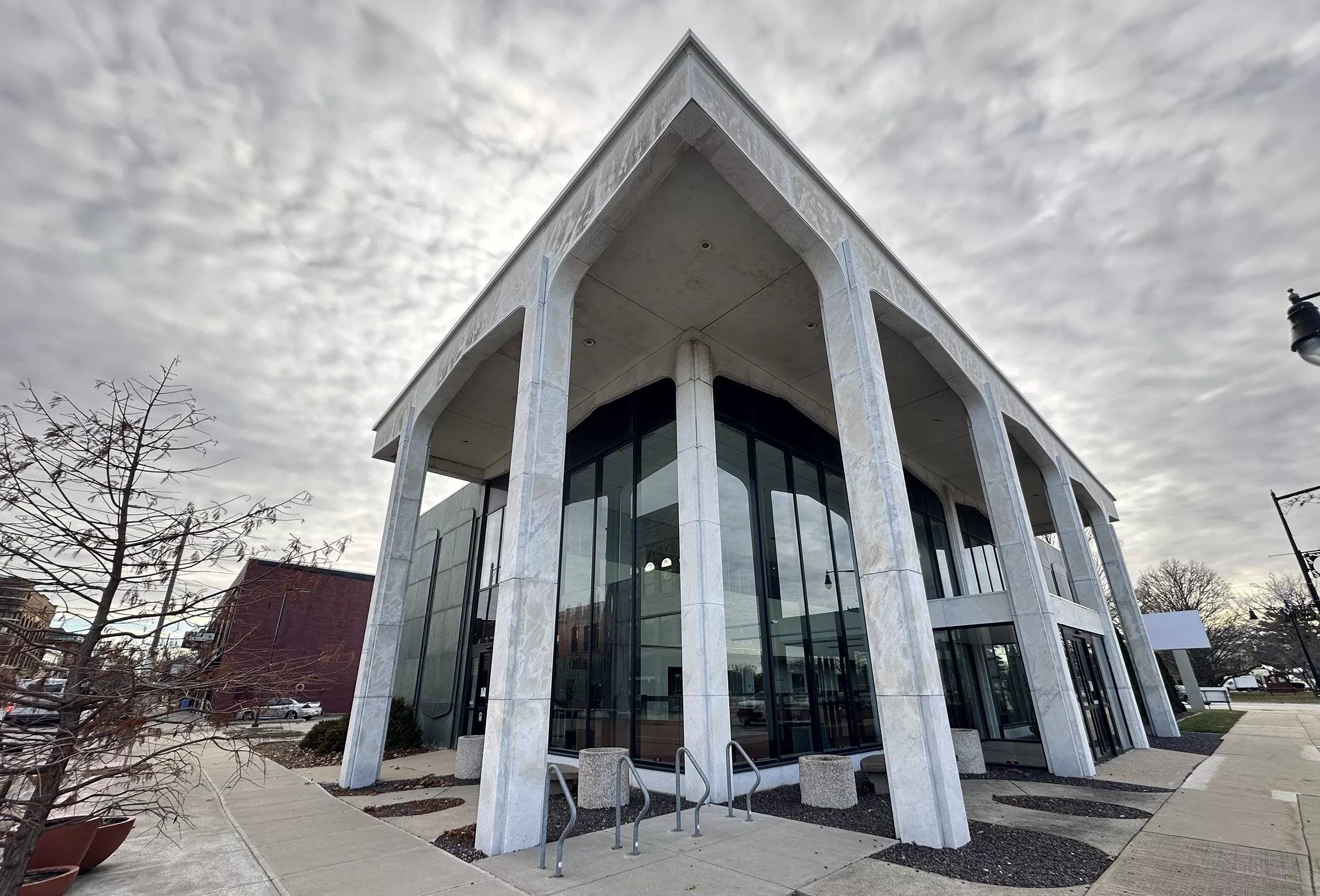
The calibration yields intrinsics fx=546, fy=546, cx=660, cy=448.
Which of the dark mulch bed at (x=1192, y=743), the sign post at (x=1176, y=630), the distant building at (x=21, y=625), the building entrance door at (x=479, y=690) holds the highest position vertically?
the sign post at (x=1176, y=630)

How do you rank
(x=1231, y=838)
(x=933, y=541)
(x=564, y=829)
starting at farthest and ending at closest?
(x=933, y=541) < (x=1231, y=838) < (x=564, y=829)

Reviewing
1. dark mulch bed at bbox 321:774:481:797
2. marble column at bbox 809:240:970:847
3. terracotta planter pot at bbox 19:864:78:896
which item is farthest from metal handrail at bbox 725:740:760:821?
terracotta planter pot at bbox 19:864:78:896

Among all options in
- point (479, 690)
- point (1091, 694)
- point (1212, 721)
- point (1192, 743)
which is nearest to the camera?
point (1091, 694)

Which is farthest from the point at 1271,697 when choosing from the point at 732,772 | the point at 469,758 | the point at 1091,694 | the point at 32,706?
the point at 32,706

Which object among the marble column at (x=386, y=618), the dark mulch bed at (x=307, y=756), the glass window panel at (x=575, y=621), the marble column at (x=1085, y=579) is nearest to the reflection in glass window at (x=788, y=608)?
the glass window panel at (x=575, y=621)

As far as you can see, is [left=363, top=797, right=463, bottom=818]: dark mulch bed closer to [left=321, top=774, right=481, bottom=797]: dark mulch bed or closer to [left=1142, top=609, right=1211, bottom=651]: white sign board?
[left=321, top=774, right=481, bottom=797]: dark mulch bed

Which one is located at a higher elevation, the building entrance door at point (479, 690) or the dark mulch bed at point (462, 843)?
the building entrance door at point (479, 690)

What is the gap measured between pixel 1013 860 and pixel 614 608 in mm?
7676

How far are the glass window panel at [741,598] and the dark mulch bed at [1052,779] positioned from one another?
5.26 ft

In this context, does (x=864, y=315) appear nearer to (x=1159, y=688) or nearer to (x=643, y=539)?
(x=643, y=539)

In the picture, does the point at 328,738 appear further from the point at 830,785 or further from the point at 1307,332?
the point at 1307,332

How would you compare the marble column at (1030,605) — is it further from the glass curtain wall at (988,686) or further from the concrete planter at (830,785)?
the concrete planter at (830,785)

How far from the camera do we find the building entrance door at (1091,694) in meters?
12.3

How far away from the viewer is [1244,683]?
54781mm
